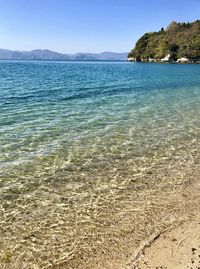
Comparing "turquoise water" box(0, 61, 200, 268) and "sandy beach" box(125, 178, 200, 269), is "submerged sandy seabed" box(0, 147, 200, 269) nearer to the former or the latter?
"turquoise water" box(0, 61, 200, 268)

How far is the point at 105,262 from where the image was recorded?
7.91m

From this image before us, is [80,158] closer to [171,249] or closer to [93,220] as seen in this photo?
[93,220]

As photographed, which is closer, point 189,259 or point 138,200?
point 189,259

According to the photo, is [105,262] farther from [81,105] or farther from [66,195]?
[81,105]

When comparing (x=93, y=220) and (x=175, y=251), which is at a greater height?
(x=175, y=251)

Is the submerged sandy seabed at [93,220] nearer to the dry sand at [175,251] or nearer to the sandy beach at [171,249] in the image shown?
the sandy beach at [171,249]

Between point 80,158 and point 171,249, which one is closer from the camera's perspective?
point 171,249

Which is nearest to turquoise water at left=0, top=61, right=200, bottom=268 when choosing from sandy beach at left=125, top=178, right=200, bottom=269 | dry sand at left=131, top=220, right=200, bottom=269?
sandy beach at left=125, top=178, right=200, bottom=269

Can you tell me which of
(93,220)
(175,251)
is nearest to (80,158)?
(93,220)

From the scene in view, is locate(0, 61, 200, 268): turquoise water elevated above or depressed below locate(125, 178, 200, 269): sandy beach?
below

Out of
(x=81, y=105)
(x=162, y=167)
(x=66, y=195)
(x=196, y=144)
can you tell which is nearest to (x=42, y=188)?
(x=66, y=195)

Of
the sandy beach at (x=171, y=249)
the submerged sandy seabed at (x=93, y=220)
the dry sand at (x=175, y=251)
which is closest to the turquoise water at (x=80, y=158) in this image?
the submerged sandy seabed at (x=93, y=220)

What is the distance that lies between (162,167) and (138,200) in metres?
3.63

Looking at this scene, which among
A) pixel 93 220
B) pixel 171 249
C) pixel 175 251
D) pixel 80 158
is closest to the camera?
pixel 175 251
